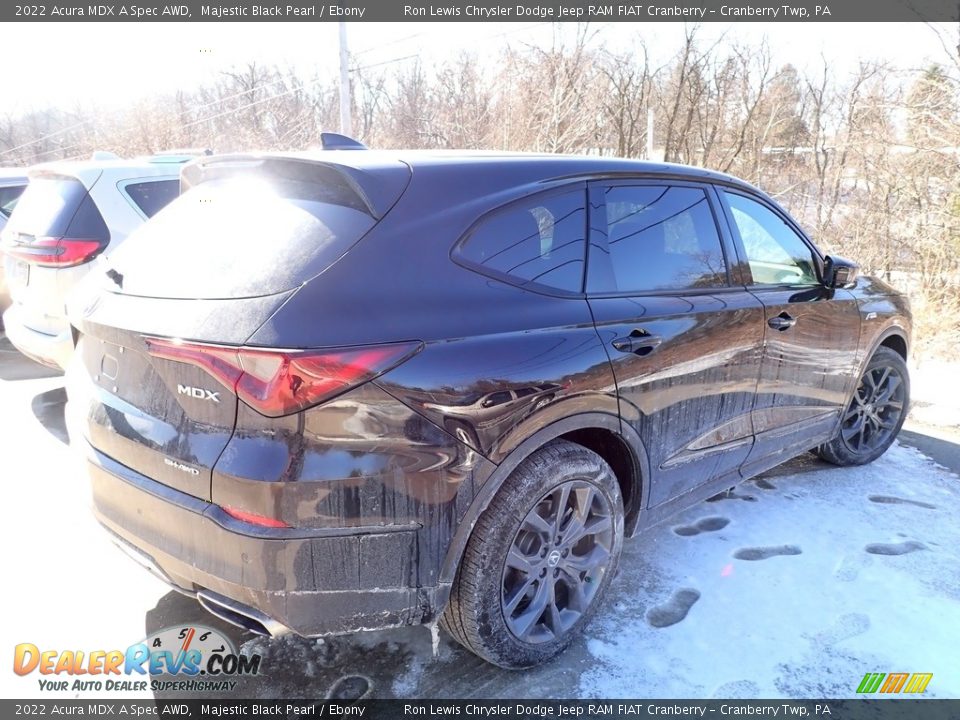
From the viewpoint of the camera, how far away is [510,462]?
2.22 m

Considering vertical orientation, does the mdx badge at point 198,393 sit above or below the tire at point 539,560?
above

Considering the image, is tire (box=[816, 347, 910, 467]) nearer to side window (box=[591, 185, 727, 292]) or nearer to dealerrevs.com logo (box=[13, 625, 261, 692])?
side window (box=[591, 185, 727, 292])

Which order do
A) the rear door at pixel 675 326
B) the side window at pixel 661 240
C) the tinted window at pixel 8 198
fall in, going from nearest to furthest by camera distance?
the rear door at pixel 675 326
the side window at pixel 661 240
the tinted window at pixel 8 198

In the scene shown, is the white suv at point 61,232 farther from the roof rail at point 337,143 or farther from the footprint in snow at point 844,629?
the footprint in snow at point 844,629

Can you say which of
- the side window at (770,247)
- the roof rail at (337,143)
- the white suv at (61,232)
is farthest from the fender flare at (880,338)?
the white suv at (61,232)

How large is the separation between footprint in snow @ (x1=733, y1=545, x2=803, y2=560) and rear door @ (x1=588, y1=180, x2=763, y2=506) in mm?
402

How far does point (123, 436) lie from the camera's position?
2244mm

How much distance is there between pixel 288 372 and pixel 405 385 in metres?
0.33

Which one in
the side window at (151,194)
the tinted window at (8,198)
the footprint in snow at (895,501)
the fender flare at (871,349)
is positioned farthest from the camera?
the tinted window at (8,198)

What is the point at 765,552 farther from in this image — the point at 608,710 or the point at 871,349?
the point at 871,349

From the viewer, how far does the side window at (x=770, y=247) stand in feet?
11.2

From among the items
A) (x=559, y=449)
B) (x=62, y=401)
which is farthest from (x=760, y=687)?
(x=62, y=401)

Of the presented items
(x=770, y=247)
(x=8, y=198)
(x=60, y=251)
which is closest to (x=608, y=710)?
(x=770, y=247)

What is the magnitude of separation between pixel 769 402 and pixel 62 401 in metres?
5.33
